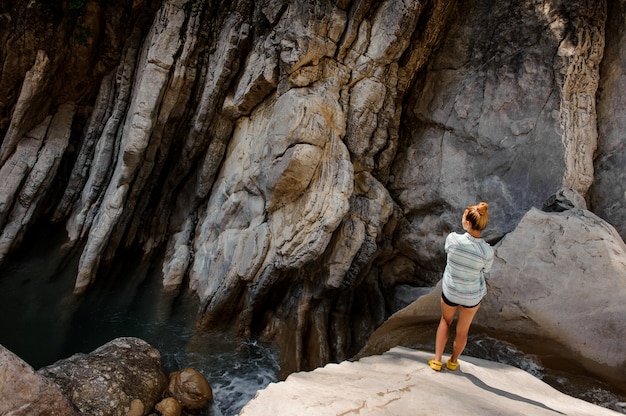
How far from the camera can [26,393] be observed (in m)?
3.94

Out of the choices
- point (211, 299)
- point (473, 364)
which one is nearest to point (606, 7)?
point (473, 364)

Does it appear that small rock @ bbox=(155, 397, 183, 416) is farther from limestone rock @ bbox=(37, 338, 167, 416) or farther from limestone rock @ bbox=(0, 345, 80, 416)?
limestone rock @ bbox=(0, 345, 80, 416)

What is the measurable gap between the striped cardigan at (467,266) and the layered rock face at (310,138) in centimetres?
356

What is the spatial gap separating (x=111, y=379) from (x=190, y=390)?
3.66 feet

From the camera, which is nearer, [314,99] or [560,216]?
[560,216]

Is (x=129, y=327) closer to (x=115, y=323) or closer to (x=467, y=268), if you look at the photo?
(x=115, y=323)

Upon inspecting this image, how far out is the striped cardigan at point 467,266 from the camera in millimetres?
3258

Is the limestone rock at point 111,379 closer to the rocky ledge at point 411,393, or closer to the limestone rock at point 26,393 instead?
the limestone rock at point 26,393

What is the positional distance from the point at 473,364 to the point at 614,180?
4.52 meters

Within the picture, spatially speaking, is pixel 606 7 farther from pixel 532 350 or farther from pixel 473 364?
pixel 473 364

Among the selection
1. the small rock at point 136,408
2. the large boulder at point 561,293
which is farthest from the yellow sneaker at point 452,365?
the small rock at point 136,408

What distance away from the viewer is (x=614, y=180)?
19.5 feet

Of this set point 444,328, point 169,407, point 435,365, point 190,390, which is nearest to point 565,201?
point 444,328

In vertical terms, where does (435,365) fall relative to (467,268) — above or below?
below
